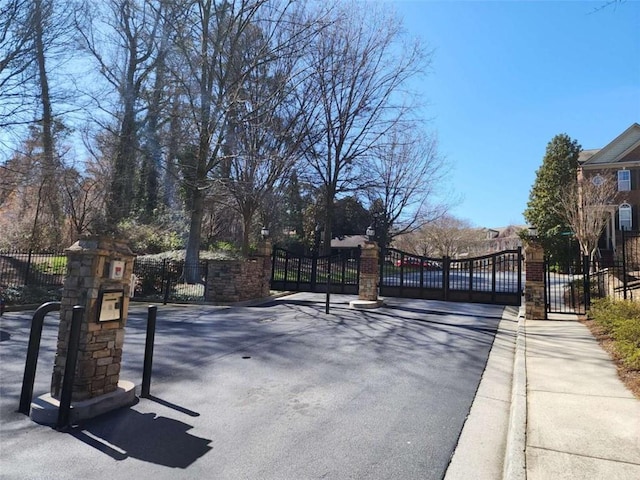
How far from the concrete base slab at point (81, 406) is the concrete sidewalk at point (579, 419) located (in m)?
3.81

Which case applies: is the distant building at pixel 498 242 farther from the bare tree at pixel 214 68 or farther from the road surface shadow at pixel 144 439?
the road surface shadow at pixel 144 439

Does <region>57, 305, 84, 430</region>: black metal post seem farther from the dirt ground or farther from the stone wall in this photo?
the stone wall

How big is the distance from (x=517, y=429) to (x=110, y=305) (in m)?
4.18

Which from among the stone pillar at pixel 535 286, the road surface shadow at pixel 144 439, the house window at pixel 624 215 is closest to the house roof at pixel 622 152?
the house window at pixel 624 215

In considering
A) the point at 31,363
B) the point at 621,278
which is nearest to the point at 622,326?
the point at 31,363

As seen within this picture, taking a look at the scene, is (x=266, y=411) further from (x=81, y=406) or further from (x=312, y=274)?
(x=312, y=274)

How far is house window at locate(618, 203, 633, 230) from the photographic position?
94.5 feet

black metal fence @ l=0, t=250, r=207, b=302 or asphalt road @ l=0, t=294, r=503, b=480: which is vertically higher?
black metal fence @ l=0, t=250, r=207, b=302

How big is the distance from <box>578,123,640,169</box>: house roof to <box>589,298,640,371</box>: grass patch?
24.2 metres

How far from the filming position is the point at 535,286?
472 inches

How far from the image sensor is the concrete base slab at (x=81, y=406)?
388 centimetres

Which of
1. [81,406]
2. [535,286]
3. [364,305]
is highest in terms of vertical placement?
[535,286]

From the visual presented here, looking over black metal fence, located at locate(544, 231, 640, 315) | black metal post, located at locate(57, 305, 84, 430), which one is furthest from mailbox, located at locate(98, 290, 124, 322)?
black metal fence, located at locate(544, 231, 640, 315)

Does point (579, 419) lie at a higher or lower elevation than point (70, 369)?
lower
